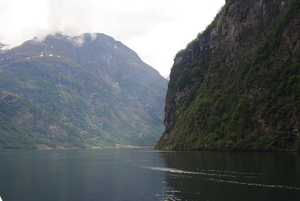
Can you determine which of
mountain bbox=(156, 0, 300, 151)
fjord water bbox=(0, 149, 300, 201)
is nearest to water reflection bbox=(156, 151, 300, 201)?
fjord water bbox=(0, 149, 300, 201)

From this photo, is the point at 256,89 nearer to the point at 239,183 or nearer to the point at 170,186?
the point at 239,183

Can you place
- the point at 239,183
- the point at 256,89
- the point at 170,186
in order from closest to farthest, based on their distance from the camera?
1. the point at 239,183
2. the point at 170,186
3. the point at 256,89

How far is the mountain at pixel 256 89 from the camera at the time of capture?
130 metres

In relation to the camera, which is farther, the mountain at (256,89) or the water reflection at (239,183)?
the mountain at (256,89)

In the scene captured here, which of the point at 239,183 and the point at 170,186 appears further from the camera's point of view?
the point at 170,186

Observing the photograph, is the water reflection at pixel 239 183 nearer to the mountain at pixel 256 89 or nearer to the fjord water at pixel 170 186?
the fjord water at pixel 170 186

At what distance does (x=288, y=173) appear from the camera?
6538 cm

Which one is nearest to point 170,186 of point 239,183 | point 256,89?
point 239,183

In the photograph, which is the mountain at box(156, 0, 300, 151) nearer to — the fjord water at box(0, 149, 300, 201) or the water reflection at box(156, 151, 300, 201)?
the water reflection at box(156, 151, 300, 201)

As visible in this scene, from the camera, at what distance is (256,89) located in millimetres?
152875

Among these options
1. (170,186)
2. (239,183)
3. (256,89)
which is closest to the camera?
(239,183)

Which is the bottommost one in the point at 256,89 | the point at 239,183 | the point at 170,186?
the point at 170,186

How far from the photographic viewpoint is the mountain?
13000 centimetres

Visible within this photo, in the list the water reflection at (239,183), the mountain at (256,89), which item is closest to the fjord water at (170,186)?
the water reflection at (239,183)
